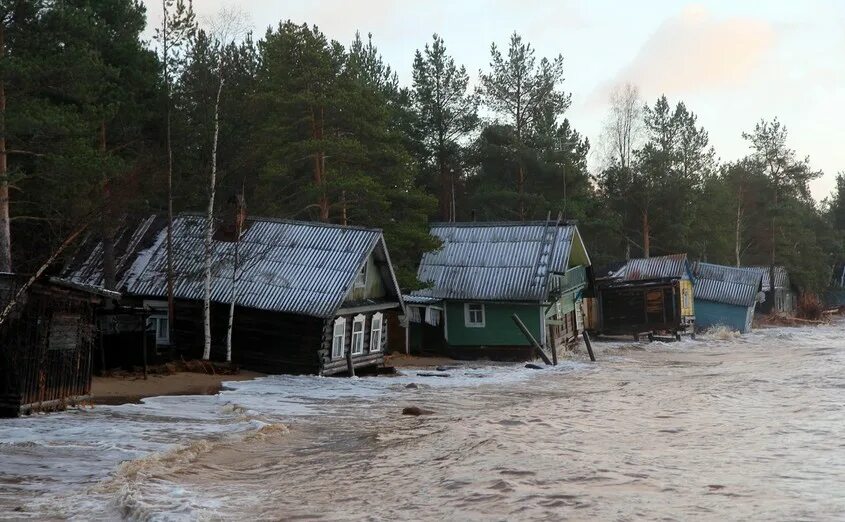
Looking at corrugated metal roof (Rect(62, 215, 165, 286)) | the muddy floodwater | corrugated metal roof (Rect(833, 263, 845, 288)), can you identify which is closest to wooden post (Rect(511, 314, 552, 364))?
the muddy floodwater

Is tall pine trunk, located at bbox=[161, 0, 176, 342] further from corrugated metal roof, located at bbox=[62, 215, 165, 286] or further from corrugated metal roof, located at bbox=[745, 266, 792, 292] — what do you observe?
Answer: corrugated metal roof, located at bbox=[745, 266, 792, 292]

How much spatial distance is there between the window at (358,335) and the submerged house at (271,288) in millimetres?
63

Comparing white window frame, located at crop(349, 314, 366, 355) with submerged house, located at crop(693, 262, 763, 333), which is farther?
submerged house, located at crop(693, 262, 763, 333)

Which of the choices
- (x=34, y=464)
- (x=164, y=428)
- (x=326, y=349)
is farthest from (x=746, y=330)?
(x=34, y=464)

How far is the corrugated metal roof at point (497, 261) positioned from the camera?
38469mm

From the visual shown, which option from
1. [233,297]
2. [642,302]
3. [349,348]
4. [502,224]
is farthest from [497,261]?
[642,302]

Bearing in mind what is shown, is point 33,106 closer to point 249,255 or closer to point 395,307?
point 249,255

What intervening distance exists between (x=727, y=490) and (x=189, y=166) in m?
22.8

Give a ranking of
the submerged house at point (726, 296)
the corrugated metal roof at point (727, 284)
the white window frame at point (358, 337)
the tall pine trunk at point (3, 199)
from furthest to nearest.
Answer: the submerged house at point (726, 296), the corrugated metal roof at point (727, 284), the white window frame at point (358, 337), the tall pine trunk at point (3, 199)

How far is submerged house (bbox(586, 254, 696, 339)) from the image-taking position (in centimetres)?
5075

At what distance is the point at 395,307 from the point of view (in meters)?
32.6

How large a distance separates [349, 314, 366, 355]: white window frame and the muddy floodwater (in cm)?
291

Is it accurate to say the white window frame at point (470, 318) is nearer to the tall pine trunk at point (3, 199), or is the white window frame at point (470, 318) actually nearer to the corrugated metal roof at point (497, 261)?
the corrugated metal roof at point (497, 261)

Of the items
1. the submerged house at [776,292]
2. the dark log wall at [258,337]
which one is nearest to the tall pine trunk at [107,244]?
the dark log wall at [258,337]
